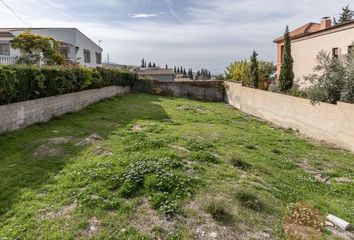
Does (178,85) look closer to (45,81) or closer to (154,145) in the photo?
(45,81)

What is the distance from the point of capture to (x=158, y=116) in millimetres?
12312

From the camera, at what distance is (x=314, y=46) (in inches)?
827

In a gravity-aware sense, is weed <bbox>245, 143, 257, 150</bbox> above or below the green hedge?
below

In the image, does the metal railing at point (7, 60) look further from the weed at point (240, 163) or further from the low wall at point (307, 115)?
the low wall at point (307, 115)

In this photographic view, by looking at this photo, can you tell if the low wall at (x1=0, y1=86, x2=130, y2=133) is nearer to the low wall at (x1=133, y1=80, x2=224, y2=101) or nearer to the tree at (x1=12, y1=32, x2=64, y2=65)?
the tree at (x1=12, y1=32, x2=64, y2=65)

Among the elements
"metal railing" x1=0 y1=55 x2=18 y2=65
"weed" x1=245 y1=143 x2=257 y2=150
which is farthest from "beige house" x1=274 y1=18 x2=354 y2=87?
"metal railing" x1=0 y1=55 x2=18 y2=65

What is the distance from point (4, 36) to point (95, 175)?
17.8m

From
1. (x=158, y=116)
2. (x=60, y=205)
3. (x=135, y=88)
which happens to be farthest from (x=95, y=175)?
(x=135, y=88)

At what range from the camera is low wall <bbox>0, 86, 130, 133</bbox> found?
25.8ft

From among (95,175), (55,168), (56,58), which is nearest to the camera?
(95,175)

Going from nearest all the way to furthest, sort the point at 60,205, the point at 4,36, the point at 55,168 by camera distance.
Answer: the point at 60,205
the point at 55,168
the point at 4,36

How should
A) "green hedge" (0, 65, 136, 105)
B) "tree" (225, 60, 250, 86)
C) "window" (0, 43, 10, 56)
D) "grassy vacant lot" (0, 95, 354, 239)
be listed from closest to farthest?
"grassy vacant lot" (0, 95, 354, 239) → "green hedge" (0, 65, 136, 105) → "window" (0, 43, 10, 56) → "tree" (225, 60, 250, 86)

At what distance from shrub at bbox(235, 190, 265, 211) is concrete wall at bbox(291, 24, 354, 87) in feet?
48.5

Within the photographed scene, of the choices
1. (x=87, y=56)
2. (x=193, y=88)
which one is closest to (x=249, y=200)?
(x=193, y=88)
